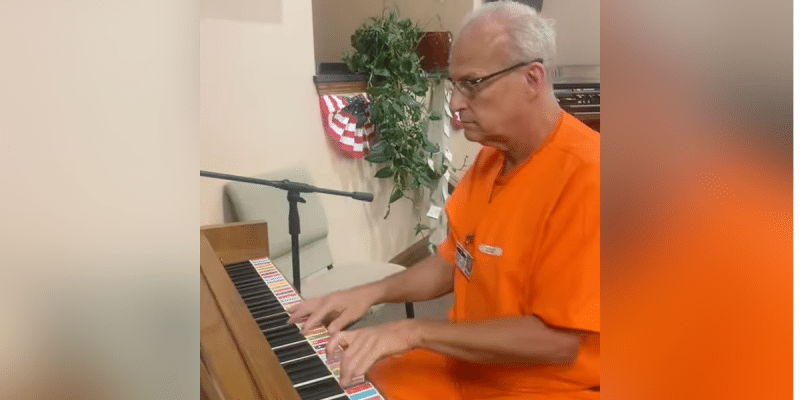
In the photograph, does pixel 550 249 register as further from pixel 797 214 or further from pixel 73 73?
pixel 73 73

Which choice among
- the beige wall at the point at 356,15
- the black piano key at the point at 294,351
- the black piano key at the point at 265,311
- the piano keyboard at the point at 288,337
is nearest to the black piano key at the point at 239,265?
the piano keyboard at the point at 288,337

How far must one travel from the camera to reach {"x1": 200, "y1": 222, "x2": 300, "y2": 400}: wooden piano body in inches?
16.7

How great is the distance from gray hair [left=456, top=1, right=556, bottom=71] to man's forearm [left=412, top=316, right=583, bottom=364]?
287 millimetres

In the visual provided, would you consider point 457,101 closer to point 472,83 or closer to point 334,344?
point 472,83

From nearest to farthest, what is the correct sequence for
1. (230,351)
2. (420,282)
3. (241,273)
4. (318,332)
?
1. (230,351)
2. (318,332)
3. (241,273)
4. (420,282)

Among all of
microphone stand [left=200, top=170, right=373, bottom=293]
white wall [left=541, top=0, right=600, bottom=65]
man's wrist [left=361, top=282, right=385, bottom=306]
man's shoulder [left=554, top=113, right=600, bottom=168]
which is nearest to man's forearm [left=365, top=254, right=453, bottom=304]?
man's wrist [left=361, top=282, right=385, bottom=306]

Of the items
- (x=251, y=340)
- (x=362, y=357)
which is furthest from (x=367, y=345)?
(x=251, y=340)

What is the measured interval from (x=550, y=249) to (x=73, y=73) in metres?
0.52

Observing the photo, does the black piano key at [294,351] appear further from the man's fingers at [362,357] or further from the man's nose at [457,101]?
the man's nose at [457,101]

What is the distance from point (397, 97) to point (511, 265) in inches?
11.0

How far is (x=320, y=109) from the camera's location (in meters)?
0.84

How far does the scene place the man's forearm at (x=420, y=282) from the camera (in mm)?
860

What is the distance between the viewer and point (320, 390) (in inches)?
21.6

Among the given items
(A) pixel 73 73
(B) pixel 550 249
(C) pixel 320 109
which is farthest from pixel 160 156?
(C) pixel 320 109
